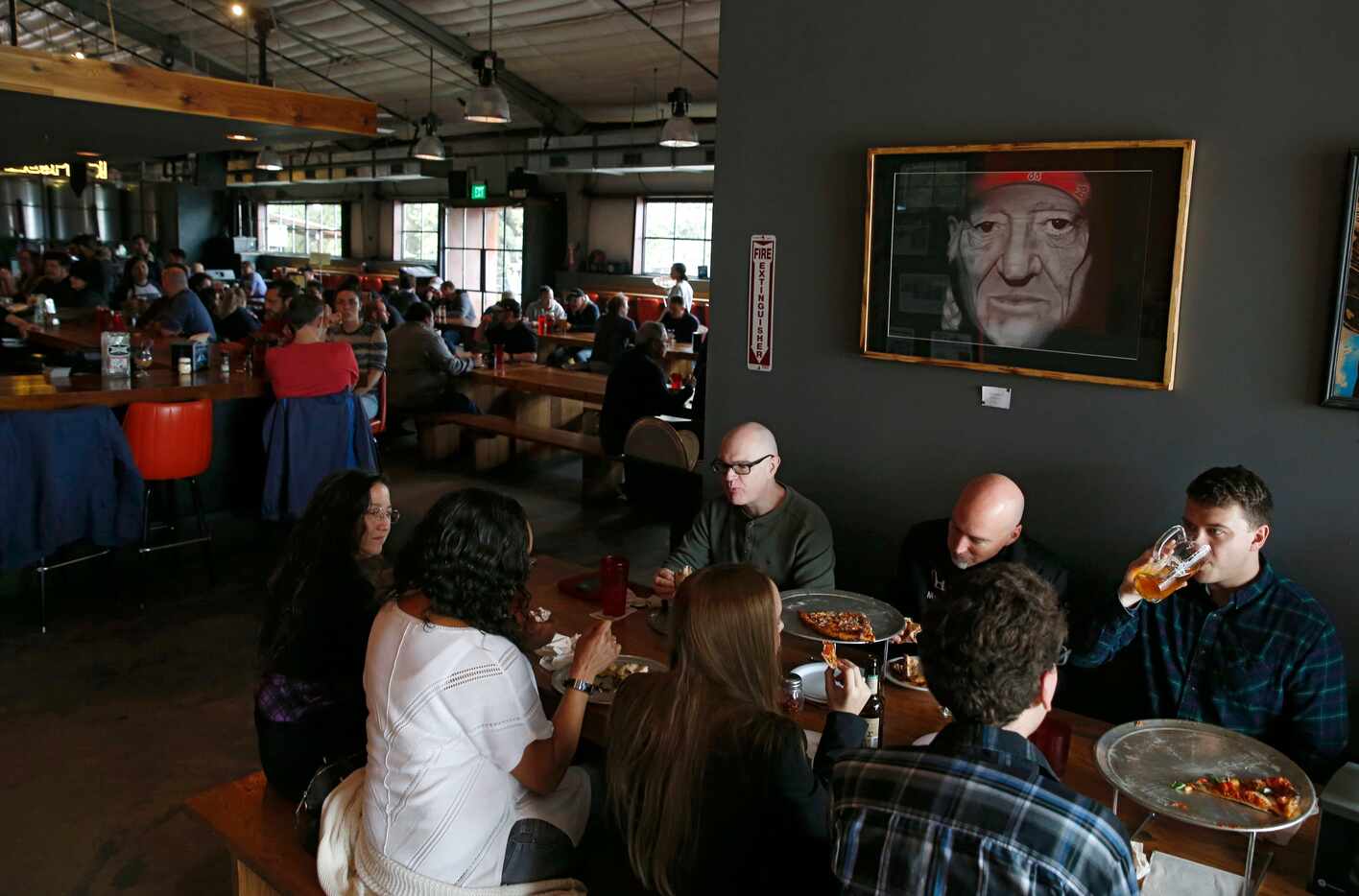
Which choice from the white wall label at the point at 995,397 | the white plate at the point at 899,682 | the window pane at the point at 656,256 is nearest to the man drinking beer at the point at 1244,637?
the white plate at the point at 899,682

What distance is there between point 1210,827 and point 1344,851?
0.72 feet

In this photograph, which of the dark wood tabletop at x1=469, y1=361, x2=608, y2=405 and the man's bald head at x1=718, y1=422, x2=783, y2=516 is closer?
the man's bald head at x1=718, y1=422, x2=783, y2=516

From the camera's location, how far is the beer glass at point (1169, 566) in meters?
2.15

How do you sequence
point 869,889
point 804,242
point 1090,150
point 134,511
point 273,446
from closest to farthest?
point 869,889 → point 1090,150 → point 804,242 → point 134,511 → point 273,446

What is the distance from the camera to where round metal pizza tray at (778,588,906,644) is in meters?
2.50

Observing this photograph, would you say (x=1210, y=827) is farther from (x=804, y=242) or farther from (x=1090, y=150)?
(x=804, y=242)

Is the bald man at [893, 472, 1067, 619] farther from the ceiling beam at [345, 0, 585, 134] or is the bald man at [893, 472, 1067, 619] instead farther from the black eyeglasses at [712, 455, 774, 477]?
the ceiling beam at [345, 0, 585, 134]

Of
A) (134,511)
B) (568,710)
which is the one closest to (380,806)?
(568,710)

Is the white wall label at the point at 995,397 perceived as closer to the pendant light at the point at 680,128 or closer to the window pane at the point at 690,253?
the pendant light at the point at 680,128

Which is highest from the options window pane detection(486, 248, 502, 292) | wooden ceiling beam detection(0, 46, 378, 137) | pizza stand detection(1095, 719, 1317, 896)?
wooden ceiling beam detection(0, 46, 378, 137)

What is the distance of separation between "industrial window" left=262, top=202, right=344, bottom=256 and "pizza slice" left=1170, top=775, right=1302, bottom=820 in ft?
68.6

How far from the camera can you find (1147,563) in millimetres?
2217

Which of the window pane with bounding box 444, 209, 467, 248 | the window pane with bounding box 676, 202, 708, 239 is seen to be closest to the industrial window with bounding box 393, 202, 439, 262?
the window pane with bounding box 444, 209, 467, 248

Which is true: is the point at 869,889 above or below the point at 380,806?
above
